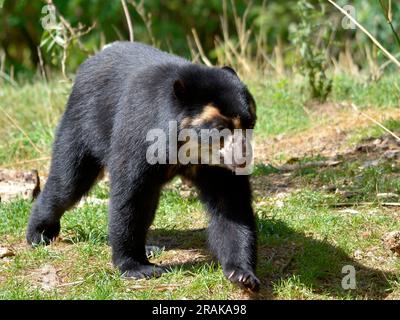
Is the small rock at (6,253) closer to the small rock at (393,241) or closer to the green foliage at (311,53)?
the small rock at (393,241)

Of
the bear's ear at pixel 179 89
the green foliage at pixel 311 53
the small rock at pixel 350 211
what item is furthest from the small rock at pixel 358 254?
the green foliage at pixel 311 53

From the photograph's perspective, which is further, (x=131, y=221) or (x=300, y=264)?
(x=300, y=264)

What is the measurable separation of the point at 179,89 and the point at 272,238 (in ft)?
5.56

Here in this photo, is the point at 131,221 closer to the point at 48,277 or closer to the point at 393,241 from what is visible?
the point at 48,277

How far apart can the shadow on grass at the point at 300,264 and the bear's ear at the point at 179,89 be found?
1344 mm

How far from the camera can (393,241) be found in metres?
5.95

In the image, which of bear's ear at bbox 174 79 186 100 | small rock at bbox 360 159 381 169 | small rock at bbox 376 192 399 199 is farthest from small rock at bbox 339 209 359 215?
bear's ear at bbox 174 79 186 100

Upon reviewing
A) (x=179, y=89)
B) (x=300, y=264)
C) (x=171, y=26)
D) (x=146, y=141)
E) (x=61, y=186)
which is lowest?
(x=171, y=26)

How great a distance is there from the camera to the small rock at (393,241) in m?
5.91

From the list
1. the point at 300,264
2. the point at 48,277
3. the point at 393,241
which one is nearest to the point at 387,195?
the point at 393,241

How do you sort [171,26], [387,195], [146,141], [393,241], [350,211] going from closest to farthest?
[146,141]
[393,241]
[350,211]
[387,195]
[171,26]

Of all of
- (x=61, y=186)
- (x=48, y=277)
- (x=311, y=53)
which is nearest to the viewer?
(x=48, y=277)
